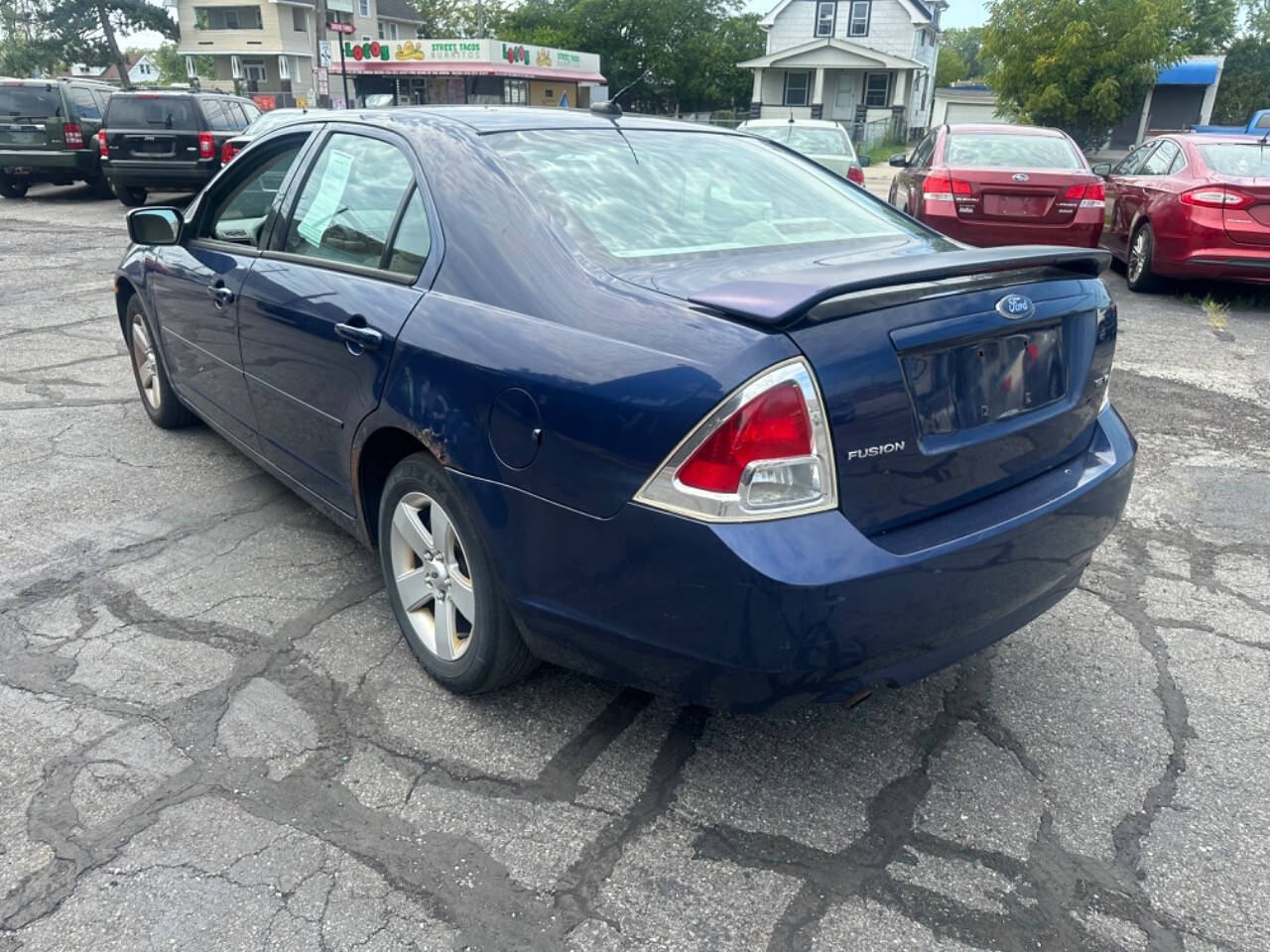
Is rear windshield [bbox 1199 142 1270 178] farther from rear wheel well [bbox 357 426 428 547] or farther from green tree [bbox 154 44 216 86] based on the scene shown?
green tree [bbox 154 44 216 86]

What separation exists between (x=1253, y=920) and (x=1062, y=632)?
1.31 meters

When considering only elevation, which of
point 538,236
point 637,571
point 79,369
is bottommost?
point 79,369

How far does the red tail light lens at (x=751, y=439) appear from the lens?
85.0 inches

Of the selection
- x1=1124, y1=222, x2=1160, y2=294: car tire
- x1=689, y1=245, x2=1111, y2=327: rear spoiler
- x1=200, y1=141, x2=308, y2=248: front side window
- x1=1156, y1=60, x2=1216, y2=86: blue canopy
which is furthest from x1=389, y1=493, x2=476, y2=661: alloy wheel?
x1=1156, y1=60, x2=1216, y2=86: blue canopy

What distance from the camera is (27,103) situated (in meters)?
16.3

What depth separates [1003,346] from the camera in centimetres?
253

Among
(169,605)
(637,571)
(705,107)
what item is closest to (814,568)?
(637,571)

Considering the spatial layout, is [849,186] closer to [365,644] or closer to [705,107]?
[365,644]

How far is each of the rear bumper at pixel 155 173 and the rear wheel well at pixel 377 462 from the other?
13.9 meters

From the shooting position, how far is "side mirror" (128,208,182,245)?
4441mm

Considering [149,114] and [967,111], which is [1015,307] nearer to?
[149,114]

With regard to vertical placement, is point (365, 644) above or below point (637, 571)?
below

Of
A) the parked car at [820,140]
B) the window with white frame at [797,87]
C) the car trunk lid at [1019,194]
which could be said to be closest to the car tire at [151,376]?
the car trunk lid at [1019,194]

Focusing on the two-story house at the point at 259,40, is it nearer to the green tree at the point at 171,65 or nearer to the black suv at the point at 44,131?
the green tree at the point at 171,65
